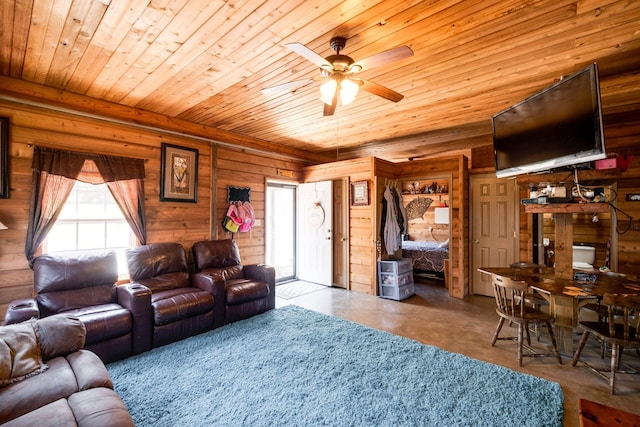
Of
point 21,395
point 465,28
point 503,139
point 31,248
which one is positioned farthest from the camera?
point 503,139

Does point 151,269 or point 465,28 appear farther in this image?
point 151,269

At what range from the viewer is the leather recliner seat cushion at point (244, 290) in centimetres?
351

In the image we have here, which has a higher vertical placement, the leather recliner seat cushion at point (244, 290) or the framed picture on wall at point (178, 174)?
the framed picture on wall at point (178, 174)

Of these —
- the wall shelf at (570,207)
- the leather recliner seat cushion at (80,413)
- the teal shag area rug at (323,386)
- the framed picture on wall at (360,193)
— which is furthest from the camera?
the framed picture on wall at (360,193)

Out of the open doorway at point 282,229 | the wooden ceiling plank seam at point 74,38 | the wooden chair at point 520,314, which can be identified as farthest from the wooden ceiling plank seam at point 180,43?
the wooden chair at point 520,314

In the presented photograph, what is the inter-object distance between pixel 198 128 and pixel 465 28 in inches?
149

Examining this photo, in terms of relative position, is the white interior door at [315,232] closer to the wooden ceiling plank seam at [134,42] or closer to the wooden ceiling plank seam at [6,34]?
the wooden ceiling plank seam at [134,42]

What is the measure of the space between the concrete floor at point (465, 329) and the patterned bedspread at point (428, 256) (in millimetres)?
400

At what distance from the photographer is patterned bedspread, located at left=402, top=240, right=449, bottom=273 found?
18.9 ft

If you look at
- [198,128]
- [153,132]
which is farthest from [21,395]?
[198,128]

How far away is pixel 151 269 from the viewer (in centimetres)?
350

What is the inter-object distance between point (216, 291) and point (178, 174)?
1.89 metres

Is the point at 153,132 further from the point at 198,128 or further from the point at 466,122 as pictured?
the point at 466,122

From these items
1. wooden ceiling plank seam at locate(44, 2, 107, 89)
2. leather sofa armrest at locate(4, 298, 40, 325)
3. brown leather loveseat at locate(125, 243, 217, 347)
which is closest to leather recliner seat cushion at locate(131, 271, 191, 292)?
brown leather loveseat at locate(125, 243, 217, 347)
